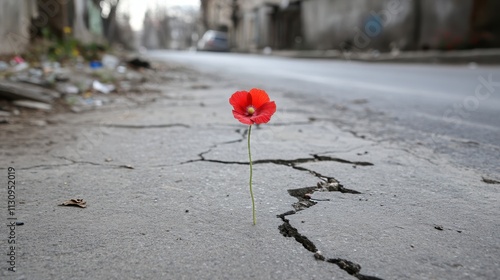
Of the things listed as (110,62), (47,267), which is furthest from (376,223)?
(110,62)

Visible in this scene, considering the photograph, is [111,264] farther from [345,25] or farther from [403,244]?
[345,25]

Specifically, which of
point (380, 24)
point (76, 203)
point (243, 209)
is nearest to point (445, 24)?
point (380, 24)

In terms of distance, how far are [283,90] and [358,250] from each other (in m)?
3.88

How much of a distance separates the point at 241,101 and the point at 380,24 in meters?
14.2

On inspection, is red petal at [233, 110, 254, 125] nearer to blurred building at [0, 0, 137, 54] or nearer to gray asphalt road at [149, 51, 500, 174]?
gray asphalt road at [149, 51, 500, 174]

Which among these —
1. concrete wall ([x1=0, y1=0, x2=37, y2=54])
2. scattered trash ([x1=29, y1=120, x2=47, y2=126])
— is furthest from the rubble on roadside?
concrete wall ([x1=0, y1=0, x2=37, y2=54])

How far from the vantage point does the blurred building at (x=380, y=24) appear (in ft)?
34.4

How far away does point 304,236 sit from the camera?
113 centimetres

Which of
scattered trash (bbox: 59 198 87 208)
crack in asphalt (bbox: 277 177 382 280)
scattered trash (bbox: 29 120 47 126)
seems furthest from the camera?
→ scattered trash (bbox: 29 120 47 126)

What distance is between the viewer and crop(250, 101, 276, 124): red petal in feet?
3.62

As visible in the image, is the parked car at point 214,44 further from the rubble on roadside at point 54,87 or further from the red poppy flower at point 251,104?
the red poppy flower at point 251,104

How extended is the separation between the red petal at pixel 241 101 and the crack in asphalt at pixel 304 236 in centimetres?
34

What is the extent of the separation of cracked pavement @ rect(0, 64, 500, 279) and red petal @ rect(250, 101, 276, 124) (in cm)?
30

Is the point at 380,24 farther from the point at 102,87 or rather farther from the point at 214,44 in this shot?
the point at 214,44
